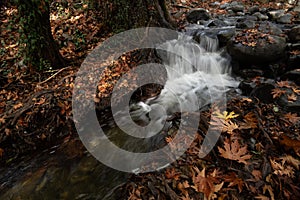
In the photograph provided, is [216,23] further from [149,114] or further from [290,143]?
[290,143]

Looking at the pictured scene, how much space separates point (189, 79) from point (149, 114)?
2.26 metres

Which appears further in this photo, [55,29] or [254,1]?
[254,1]

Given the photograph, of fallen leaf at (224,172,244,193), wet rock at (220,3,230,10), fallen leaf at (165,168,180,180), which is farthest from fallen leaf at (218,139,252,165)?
wet rock at (220,3,230,10)

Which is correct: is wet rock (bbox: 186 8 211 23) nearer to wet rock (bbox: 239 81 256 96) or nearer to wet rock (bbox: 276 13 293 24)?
wet rock (bbox: 276 13 293 24)

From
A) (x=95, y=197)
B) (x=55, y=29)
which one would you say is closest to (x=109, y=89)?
(x=95, y=197)

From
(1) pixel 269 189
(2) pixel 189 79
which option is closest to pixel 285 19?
(2) pixel 189 79

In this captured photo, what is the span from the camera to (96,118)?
4656 millimetres

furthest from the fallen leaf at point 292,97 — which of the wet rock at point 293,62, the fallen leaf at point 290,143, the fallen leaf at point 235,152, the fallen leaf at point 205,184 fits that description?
the fallen leaf at point 205,184

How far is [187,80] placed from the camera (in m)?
6.30

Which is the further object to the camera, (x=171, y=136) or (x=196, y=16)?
(x=196, y=16)

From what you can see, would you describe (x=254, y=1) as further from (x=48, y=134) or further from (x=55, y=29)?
(x=48, y=134)

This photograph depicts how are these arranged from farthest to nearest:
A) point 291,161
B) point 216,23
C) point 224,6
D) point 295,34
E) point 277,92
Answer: point 224,6 < point 216,23 < point 295,34 < point 277,92 < point 291,161

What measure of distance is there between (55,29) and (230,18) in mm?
6949

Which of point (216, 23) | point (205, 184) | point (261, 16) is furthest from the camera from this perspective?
point (261, 16)
